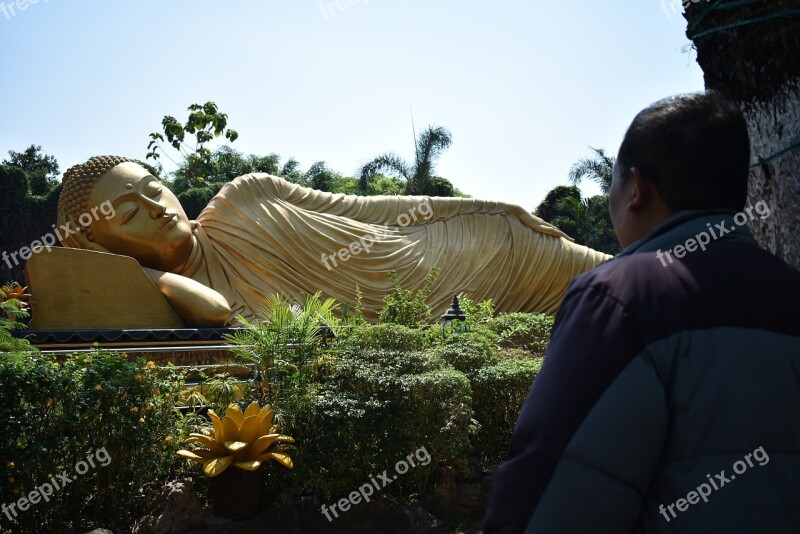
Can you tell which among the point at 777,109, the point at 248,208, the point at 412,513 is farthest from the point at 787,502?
the point at 248,208

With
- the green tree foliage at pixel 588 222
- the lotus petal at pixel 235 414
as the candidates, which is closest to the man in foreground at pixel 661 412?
the lotus petal at pixel 235 414

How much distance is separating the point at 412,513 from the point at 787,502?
317 cm

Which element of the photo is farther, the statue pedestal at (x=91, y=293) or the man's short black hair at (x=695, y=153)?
the statue pedestal at (x=91, y=293)

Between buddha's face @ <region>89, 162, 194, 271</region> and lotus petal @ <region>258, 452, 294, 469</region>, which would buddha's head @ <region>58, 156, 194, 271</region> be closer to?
buddha's face @ <region>89, 162, 194, 271</region>

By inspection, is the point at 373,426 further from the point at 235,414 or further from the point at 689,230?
the point at 689,230

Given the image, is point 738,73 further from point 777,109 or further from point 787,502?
point 787,502

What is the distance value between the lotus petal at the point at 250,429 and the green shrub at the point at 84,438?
1.59 ft

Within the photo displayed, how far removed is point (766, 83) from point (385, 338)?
10.7 ft

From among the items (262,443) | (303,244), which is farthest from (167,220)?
(262,443)

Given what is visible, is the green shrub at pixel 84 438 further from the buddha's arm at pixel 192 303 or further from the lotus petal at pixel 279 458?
the buddha's arm at pixel 192 303

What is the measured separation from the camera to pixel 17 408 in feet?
11.8

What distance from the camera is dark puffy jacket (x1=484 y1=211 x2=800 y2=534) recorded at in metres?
1.01

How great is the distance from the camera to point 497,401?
4840 mm

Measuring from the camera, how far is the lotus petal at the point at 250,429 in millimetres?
3865
